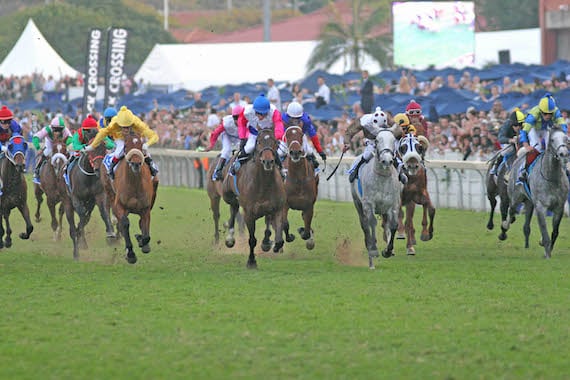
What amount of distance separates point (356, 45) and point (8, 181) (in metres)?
29.9

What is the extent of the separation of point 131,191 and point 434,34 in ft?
88.9

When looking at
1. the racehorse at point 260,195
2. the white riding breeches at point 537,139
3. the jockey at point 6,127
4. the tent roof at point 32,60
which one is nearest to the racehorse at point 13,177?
the jockey at point 6,127

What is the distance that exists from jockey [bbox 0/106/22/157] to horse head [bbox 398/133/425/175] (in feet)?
17.7

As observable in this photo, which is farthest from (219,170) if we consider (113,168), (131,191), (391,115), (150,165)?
(391,115)

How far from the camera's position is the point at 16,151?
55.0 ft

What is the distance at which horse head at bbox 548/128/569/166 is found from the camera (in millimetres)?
14438

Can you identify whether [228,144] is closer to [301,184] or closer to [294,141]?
[301,184]

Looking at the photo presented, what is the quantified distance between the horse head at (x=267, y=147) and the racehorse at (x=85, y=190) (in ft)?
A: 11.7

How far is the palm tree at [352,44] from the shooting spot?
45.6 metres

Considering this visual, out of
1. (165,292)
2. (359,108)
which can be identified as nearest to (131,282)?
(165,292)

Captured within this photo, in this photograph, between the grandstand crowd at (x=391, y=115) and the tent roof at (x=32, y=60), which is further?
the tent roof at (x=32, y=60)

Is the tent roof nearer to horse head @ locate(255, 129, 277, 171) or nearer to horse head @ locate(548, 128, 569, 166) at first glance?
horse head @ locate(548, 128, 569, 166)

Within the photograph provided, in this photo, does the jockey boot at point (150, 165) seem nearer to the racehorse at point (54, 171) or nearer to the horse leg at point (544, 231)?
the racehorse at point (54, 171)

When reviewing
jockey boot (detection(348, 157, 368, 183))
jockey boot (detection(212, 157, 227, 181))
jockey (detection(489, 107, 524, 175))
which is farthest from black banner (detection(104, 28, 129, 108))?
jockey boot (detection(348, 157, 368, 183))
